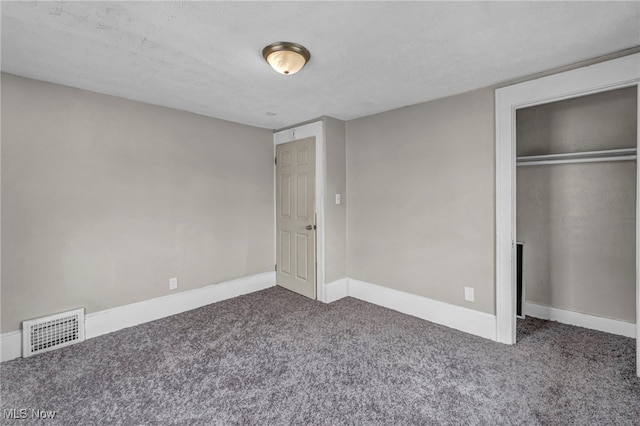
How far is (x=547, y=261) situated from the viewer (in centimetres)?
306

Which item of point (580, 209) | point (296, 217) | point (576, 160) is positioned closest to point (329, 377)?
point (296, 217)

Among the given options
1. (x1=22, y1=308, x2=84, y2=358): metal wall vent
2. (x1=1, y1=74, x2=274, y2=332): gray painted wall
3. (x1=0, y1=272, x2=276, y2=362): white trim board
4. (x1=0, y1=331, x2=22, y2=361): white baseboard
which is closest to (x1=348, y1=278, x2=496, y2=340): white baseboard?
(x1=0, y1=272, x2=276, y2=362): white trim board

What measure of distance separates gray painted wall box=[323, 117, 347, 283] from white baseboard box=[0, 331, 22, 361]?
2839mm

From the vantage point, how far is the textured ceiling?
1.61m

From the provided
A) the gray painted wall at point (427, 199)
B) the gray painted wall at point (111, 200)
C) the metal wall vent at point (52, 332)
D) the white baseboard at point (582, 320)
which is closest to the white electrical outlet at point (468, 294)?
the gray painted wall at point (427, 199)

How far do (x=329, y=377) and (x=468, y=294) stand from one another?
1.59m

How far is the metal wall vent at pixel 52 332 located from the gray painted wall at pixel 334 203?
98.2 inches

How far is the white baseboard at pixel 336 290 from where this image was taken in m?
3.66

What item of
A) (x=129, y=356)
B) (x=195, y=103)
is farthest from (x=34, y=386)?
(x=195, y=103)

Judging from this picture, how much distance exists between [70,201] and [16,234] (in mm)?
437

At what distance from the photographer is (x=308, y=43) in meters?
1.93

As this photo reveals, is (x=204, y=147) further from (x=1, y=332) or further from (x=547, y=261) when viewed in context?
(x=547, y=261)

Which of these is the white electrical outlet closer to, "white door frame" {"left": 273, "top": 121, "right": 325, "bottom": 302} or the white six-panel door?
"white door frame" {"left": 273, "top": 121, "right": 325, "bottom": 302}

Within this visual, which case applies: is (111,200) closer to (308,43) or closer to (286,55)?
(286,55)
